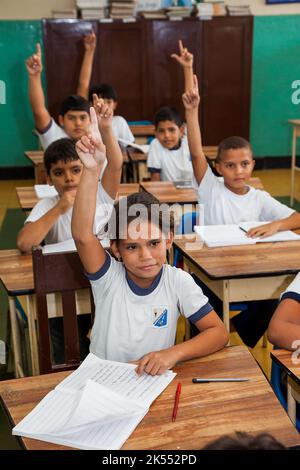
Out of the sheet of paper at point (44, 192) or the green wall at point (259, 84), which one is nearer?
the sheet of paper at point (44, 192)

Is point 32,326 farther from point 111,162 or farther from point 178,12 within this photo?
point 178,12

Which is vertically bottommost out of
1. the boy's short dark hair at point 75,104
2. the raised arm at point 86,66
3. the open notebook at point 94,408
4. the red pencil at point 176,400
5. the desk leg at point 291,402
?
the desk leg at point 291,402

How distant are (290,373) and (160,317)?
434 millimetres

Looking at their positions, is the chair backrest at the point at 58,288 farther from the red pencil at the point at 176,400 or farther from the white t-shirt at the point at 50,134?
the white t-shirt at the point at 50,134

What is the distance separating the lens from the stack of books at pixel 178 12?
6.85 metres

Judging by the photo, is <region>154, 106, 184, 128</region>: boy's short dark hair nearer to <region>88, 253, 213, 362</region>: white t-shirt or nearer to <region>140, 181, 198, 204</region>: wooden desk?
<region>140, 181, 198, 204</region>: wooden desk

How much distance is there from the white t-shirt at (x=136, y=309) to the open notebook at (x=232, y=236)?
0.81 metres

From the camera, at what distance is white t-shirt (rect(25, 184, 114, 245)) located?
8.29 feet

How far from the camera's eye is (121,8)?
6742 mm

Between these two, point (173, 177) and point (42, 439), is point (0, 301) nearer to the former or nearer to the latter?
point (173, 177)

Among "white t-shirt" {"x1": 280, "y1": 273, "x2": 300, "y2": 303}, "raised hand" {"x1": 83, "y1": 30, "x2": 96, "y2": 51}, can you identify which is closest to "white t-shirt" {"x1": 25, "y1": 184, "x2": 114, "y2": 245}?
"white t-shirt" {"x1": 280, "y1": 273, "x2": 300, "y2": 303}

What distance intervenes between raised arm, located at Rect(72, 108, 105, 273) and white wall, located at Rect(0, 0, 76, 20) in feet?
19.3

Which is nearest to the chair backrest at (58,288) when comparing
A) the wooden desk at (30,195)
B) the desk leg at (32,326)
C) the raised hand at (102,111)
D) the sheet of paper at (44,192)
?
the desk leg at (32,326)
